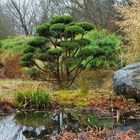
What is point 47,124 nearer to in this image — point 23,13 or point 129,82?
point 129,82

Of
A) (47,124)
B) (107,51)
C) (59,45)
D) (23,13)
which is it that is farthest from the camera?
(23,13)

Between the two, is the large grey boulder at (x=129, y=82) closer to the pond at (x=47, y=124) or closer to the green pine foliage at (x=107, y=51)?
the pond at (x=47, y=124)

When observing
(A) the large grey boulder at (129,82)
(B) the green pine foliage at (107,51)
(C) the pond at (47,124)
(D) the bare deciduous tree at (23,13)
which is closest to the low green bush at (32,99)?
(C) the pond at (47,124)

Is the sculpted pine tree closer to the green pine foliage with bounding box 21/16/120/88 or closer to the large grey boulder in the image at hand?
the green pine foliage with bounding box 21/16/120/88

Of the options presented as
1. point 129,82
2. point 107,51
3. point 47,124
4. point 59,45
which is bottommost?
point 47,124

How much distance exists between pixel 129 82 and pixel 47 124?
2514mm

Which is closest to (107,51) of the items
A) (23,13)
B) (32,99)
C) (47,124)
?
(32,99)

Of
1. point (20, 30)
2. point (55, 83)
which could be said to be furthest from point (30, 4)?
point (55, 83)

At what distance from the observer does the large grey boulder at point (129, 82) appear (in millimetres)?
9039

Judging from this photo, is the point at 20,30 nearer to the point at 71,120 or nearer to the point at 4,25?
the point at 4,25

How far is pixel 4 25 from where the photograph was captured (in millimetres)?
31625

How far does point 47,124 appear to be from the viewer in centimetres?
732

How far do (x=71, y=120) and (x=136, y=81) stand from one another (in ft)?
6.93

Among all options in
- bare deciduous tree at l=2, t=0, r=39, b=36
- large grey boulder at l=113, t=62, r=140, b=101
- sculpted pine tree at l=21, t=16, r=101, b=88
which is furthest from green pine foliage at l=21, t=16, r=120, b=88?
bare deciduous tree at l=2, t=0, r=39, b=36
